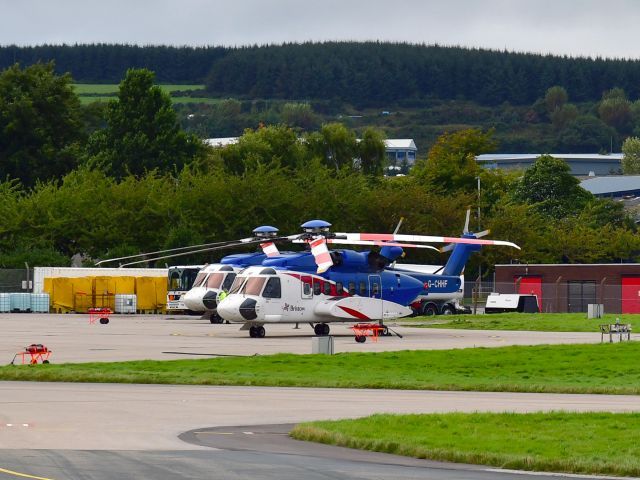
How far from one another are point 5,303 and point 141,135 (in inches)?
2228

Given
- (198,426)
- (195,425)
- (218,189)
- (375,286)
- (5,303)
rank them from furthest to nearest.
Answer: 1. (218,189)
2. (5,303)
3. (375,286)
4. (195,425)
5. (198,426)

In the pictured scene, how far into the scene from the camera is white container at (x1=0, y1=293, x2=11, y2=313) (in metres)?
79.2

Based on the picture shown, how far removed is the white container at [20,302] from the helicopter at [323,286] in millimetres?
29482

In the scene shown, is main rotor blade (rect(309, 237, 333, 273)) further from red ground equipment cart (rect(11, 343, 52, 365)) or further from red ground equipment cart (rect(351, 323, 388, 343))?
red ground equipment cart (rect(11, 343, 52, 365))

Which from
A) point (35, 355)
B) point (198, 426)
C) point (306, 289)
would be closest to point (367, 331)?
point (306, 289)

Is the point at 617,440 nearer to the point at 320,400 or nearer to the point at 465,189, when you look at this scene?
the point at 320,400

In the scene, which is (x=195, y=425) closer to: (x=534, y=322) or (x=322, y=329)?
(x=322, y=329)

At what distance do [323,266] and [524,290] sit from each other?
38.6 m

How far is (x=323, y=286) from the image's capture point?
52.8 meters

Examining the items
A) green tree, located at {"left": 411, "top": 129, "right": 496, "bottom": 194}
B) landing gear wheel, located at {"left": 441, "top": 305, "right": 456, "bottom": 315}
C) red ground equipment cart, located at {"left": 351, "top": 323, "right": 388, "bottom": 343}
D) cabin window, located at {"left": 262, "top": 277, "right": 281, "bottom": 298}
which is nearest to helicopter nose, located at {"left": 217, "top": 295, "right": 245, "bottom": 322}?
cabin window, located at {"left": 262, "top": 277, "right": 281, "bottom": 298}

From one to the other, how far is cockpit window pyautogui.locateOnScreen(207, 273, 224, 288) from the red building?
29406 mm

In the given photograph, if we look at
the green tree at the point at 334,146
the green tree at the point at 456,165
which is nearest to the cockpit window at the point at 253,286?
the green tree at the point at 456,165

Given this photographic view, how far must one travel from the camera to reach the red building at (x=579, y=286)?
8212 centimetres

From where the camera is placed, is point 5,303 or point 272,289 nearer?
point 272,289
